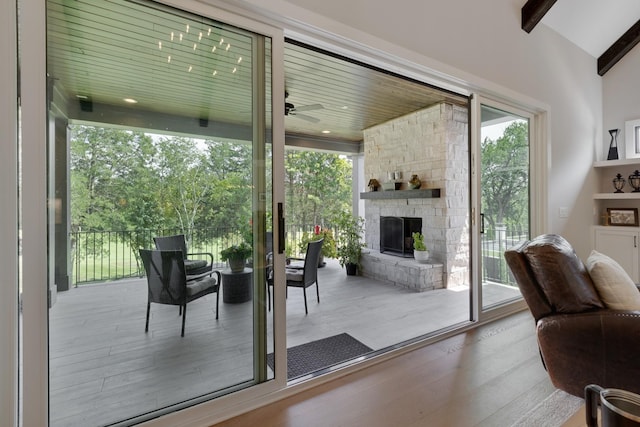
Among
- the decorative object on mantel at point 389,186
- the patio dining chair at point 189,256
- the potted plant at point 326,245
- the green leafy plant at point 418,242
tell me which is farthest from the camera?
the potted plant at point 326,245

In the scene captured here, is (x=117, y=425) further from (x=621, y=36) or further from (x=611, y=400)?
(x=621, y=36)

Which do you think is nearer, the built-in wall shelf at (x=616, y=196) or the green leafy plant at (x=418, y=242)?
the built-in wall shelf at (x=616, y=196)

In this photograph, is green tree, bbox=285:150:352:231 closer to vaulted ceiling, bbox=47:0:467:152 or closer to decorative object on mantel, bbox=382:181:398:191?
decorative object on mantel, bbox=382:181:398:191

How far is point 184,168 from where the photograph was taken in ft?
5.41

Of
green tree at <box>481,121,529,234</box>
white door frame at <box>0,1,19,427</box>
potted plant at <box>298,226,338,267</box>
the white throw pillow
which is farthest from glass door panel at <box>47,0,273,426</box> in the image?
potted plant at <box>298,226,338,267</box>

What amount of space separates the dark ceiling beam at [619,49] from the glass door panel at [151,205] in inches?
191

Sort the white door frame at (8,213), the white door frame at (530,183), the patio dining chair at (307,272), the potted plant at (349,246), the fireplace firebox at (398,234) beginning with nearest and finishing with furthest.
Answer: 1. the white door frame at (8,213)
2. the white door frame at (530,183)
3. the patio dining chair at (307,272)
4. the fireplace firebox at (398,234)
5. the potted plant at (349,246)

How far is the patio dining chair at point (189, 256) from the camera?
5.32ft

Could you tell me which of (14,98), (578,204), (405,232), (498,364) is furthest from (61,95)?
(578,204)

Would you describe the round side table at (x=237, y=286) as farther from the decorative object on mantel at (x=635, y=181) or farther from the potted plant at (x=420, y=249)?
the decorative object on mantel at (x=635, y=181)

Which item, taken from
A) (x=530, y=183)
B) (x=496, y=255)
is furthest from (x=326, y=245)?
(x=530, y=183)

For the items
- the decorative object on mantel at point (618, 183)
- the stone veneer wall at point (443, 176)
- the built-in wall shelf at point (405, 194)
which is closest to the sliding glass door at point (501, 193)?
the stone veneer wall at point (443, 176)

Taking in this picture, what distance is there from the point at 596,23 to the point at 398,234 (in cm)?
362

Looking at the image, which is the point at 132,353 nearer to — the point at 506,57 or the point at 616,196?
the point at 506,57
